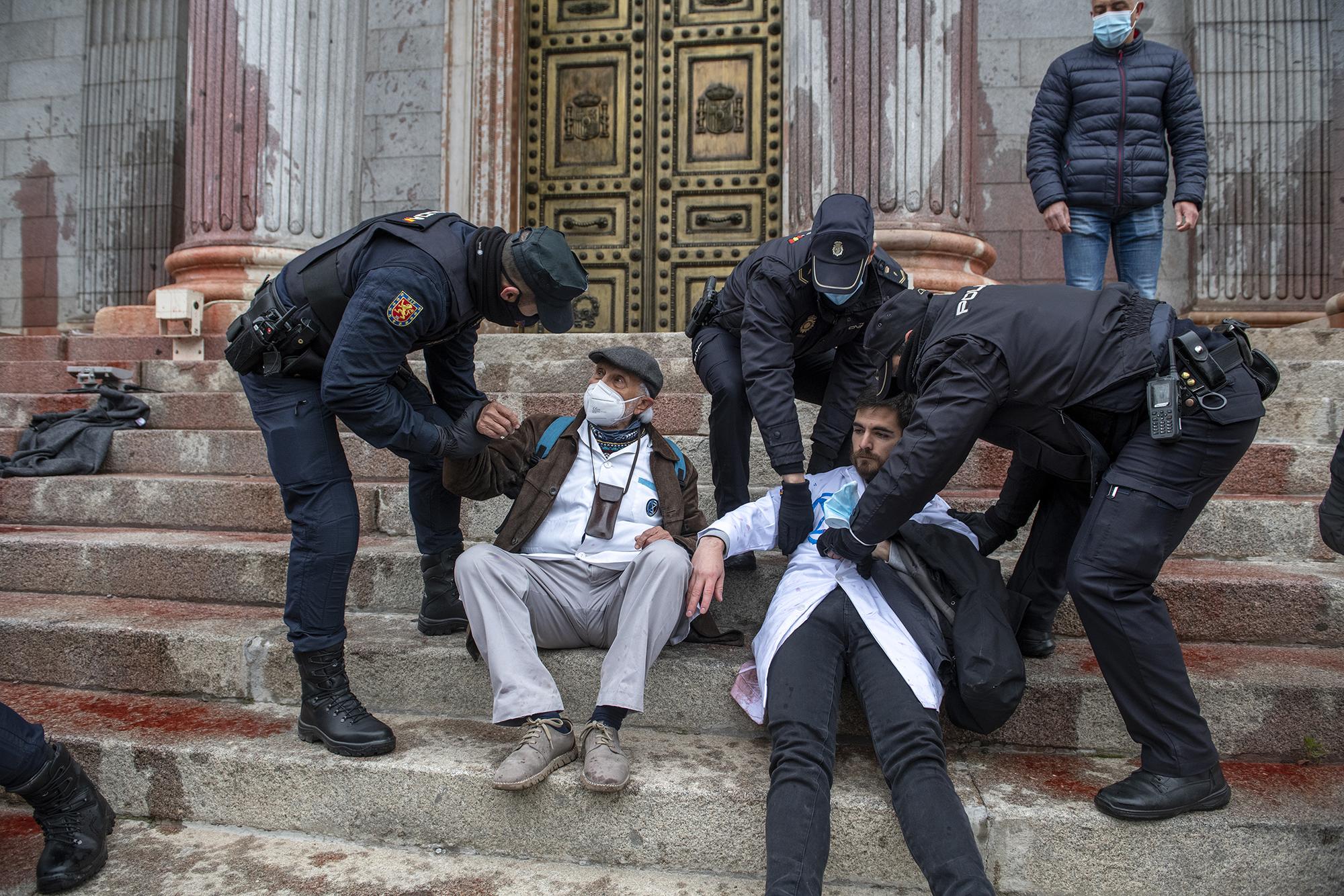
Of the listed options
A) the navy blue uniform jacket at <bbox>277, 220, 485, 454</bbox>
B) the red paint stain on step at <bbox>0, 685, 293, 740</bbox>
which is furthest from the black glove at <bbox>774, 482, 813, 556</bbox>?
the red paint stain on step at <bbox>0, 685, 293, 740</bbox>

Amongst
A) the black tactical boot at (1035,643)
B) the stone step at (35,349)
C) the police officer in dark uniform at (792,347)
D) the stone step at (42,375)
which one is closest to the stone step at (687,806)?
the black tactical boot at (1035,643)

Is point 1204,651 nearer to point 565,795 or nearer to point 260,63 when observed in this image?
point 565,795

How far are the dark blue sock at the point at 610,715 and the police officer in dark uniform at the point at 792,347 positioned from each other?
82 cm

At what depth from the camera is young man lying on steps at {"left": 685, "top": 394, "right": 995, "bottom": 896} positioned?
2.52 meters

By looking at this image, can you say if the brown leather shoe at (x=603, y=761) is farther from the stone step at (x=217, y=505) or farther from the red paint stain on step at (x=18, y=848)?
the red paint stain on step at (x=18, y=848)

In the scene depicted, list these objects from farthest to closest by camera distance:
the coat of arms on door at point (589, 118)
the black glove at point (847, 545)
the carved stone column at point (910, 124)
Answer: the coat of arms on door at point (589, 118) < the carved stone column at point (910, 124) < the black glove at point (847, 545)

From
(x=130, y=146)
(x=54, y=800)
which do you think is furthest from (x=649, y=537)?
(x=130, y=146)

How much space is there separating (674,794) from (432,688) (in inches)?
43.3

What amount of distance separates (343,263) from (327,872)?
75.2 inches

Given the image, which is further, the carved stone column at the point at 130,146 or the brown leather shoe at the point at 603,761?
the carved stone column at the point at 130,146

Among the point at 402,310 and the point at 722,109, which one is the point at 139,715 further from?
the point at 722,109

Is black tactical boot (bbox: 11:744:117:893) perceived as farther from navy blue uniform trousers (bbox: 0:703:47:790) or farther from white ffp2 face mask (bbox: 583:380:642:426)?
white ffp2 face mask (bbox: 583:380:642:426)

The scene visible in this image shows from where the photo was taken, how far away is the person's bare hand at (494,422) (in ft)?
10.9

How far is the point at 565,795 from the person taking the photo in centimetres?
290
